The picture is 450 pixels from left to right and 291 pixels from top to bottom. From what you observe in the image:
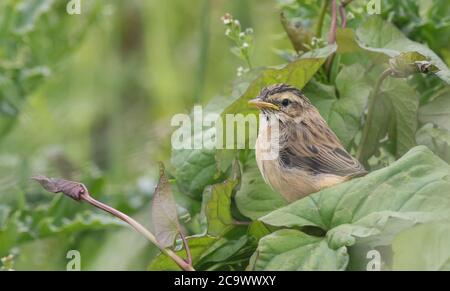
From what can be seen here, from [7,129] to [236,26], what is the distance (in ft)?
4.02

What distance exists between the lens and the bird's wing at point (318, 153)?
1.56 meters

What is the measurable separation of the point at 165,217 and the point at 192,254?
5.2 inches

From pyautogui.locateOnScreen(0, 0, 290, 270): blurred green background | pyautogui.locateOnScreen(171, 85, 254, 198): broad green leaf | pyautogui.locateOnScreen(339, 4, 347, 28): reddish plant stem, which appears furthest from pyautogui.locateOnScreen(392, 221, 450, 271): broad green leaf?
pyautogui.locateOnScreen(0, 0, 290, 270): blurred green background

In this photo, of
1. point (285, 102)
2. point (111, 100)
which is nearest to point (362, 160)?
point (285, 102)

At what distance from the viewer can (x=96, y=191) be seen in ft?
8.29

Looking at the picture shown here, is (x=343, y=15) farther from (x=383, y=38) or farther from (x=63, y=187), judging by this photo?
(x=63, y=187)

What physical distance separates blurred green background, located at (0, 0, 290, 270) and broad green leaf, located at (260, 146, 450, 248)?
0.72 m

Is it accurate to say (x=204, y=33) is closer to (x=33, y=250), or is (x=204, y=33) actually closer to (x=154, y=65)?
(x=33, y=250)

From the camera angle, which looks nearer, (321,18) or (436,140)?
(436,140)

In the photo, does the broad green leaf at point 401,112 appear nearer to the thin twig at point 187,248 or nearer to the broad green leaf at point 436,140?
the broad green leaf at point 436,140

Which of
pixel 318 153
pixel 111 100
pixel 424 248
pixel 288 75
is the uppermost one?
pixel 288 75

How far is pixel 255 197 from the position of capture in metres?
1.65

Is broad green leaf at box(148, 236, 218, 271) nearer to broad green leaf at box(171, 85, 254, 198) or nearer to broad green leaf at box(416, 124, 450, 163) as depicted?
broad green leaf at box(171, 85, 254, 198)
